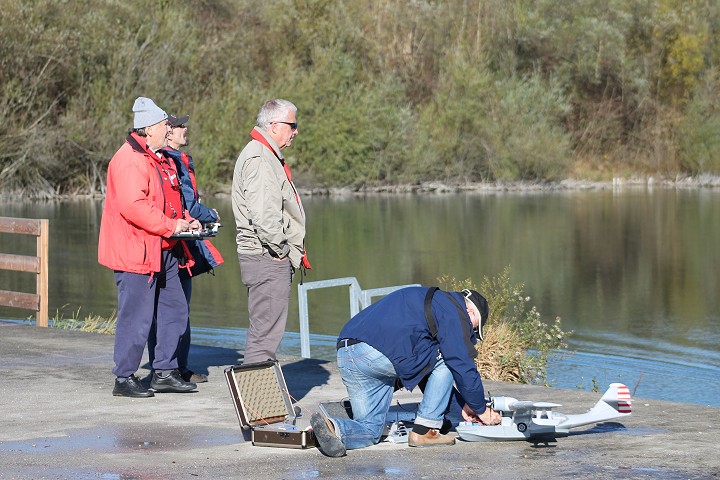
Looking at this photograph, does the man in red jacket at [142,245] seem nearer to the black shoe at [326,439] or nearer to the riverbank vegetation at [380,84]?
the black shoe at [326,439]

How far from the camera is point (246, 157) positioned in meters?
8.19

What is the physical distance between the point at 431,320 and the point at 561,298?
14.5 m

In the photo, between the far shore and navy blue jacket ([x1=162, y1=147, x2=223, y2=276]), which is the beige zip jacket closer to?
navy blue jacket ([x1=162, y1=147, x2=223, y2=276])

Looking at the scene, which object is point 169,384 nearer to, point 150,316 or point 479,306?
point 150,316

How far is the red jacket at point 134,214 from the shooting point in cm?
848

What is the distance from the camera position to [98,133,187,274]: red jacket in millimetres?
8484

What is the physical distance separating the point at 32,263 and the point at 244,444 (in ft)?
19.2

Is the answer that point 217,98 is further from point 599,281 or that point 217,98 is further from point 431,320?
point 431,320

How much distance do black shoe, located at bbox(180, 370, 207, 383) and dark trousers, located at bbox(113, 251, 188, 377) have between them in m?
0.43

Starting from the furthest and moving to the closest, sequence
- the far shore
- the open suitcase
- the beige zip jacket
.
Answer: the far shore < the beige zip jacket < the open suitcase

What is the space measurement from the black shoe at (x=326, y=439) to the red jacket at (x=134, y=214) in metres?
2.04

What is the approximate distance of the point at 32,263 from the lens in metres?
12.7

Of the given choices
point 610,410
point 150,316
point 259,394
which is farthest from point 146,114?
point 610,410

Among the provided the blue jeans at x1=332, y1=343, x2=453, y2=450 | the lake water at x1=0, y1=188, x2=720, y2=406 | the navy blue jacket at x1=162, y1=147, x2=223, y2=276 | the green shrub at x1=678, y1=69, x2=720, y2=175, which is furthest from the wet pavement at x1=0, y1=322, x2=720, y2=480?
the green shrub at x1=678, y1=69, x2=720, y2=175
